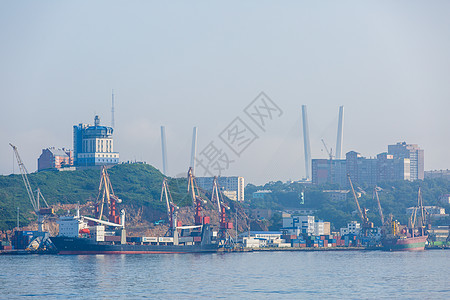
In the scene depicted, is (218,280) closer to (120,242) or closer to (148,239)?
(120,242)

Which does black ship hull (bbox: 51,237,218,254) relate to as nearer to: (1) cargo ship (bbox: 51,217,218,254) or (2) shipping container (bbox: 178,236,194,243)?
→ (1) cargo ship (bbox: 51,217,218,254)

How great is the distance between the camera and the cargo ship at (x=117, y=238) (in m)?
144

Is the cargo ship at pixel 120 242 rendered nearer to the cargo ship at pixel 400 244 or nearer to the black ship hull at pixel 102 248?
the black ship hull at pixel 102 248

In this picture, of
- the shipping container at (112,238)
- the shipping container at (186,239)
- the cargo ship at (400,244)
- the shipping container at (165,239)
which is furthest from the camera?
the cargo ship at (400,244)

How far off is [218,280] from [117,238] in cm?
6837

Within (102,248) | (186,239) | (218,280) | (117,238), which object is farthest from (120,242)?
(218,280)

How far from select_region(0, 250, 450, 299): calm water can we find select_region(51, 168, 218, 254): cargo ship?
1139 inches

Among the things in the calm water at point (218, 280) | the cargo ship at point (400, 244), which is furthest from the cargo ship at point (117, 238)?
the cargo ship at point (400, 244)

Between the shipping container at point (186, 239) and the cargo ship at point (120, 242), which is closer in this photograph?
the cargo ship at point (120, 242)

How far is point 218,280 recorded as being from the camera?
281 feet

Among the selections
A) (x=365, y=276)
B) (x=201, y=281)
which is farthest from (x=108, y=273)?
(x=365, y=276)

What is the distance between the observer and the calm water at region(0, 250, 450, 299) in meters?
72.8

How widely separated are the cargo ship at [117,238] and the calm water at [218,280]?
2893cm

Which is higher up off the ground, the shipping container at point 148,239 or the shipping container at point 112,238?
the shipping container at point 112,238
